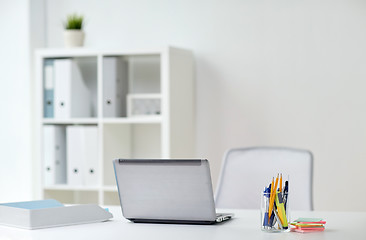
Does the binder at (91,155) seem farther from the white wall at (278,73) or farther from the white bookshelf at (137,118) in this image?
the white wall at (278,73)

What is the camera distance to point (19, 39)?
13.1 feet

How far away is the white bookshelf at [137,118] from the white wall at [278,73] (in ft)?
0.55

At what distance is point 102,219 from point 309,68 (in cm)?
205

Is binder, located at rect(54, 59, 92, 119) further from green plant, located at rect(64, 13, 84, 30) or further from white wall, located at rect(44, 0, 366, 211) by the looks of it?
white wall, located at rect(44, 0, 366, 211)

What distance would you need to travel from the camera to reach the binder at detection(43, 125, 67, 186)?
3703 millimetres

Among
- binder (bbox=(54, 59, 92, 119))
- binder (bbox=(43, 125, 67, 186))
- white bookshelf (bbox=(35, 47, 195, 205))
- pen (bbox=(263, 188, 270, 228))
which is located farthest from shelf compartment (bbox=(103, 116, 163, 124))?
pen (bbox=(263, 188, 270, 228))

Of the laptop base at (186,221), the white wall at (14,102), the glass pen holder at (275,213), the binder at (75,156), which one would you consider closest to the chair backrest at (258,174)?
the laptop base at (186,221)

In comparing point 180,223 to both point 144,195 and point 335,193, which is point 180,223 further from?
point 335,193

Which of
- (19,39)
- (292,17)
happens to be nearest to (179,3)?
(292,17)

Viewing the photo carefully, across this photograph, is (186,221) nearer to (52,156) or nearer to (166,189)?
(166,189)

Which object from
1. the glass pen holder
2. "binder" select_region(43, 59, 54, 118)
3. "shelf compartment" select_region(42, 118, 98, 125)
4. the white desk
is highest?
"binder" select_region(43, 59, 54, 118)

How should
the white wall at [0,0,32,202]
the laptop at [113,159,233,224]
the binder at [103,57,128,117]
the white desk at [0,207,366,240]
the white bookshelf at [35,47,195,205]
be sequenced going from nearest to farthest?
the white desk at [0,207,366,240] → the laptop at [113,159,233,224] → the white bookshelf at [35,47,195,205] → the binder at [103,57,128,117] → the white wall at [0,0,32,202]

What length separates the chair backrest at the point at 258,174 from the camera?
255 cm

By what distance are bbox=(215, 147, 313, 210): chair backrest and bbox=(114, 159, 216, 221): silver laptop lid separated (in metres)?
0.87
